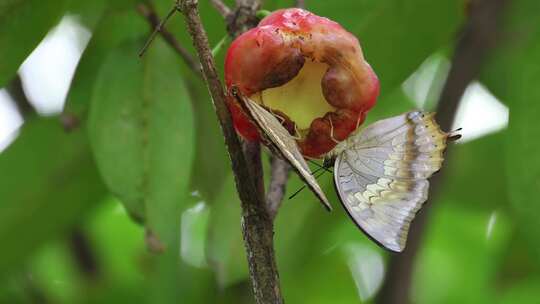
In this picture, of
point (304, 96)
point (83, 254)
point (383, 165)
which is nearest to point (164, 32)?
point (304, 96)

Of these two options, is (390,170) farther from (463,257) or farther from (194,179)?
(463,257)

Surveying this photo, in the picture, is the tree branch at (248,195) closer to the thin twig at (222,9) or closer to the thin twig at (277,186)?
the thin twig at (277,186)

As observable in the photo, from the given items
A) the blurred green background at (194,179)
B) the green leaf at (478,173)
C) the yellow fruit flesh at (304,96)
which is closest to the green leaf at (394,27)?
the blurred green background at (194,179)

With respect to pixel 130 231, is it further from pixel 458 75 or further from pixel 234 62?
pixel 234 62

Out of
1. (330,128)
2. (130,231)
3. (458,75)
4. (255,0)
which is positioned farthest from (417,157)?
(130,231)

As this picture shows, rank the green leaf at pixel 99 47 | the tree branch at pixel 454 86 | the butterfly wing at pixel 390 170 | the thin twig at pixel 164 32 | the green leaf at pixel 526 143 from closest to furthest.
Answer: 1. the butterfly wing at pixel 390 170
2. the green leaf at pixel 526 143
3. the thin twig at pixel 164 32
4. the green leaf at pixel 99 47
5. the tree branch at pixel 454 86

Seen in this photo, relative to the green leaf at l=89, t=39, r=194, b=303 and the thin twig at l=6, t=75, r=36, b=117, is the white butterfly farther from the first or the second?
the thin twig at l=6, t=75, r=36, b=117

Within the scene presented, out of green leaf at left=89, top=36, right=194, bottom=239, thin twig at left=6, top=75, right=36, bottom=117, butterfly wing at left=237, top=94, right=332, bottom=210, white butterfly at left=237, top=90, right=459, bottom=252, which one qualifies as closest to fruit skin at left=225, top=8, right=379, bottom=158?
white butterfly at left=237, top=90, right=459, bottom=252

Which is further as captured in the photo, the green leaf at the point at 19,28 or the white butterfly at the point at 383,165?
the green leaf at the point at 19,28
